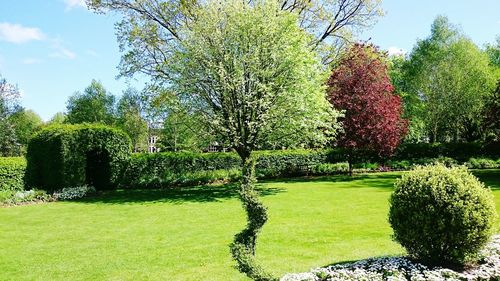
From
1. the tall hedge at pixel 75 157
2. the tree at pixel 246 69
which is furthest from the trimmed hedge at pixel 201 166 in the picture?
the tree at pixel 246 69

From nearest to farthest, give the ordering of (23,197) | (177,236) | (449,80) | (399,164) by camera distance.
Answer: (177,236)
(23,197)
(399,164)
(449,80)

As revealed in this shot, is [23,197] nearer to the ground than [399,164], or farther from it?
nearer to the ground

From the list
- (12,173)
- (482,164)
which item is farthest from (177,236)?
(482,164)

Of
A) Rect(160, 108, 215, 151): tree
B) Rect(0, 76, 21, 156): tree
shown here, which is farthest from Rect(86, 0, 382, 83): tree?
Rect(0, 76, 21, 156): tree

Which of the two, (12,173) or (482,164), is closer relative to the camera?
(12,173)

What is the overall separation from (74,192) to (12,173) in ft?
13.2

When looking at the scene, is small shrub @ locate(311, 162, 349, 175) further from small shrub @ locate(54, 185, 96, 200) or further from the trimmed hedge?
small shrub @ locate(54, 185, 96, 200)

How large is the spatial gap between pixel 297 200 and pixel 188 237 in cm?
714

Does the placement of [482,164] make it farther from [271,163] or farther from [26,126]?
[26,126]

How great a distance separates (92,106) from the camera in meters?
75.5

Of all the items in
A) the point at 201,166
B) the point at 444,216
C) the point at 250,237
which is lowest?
the point at 250,237

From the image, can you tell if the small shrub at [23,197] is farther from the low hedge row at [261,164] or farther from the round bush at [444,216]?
the round bush at [444,216]

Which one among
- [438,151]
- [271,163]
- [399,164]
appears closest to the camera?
[271,163]

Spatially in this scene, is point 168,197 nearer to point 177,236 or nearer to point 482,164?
point 177,236
